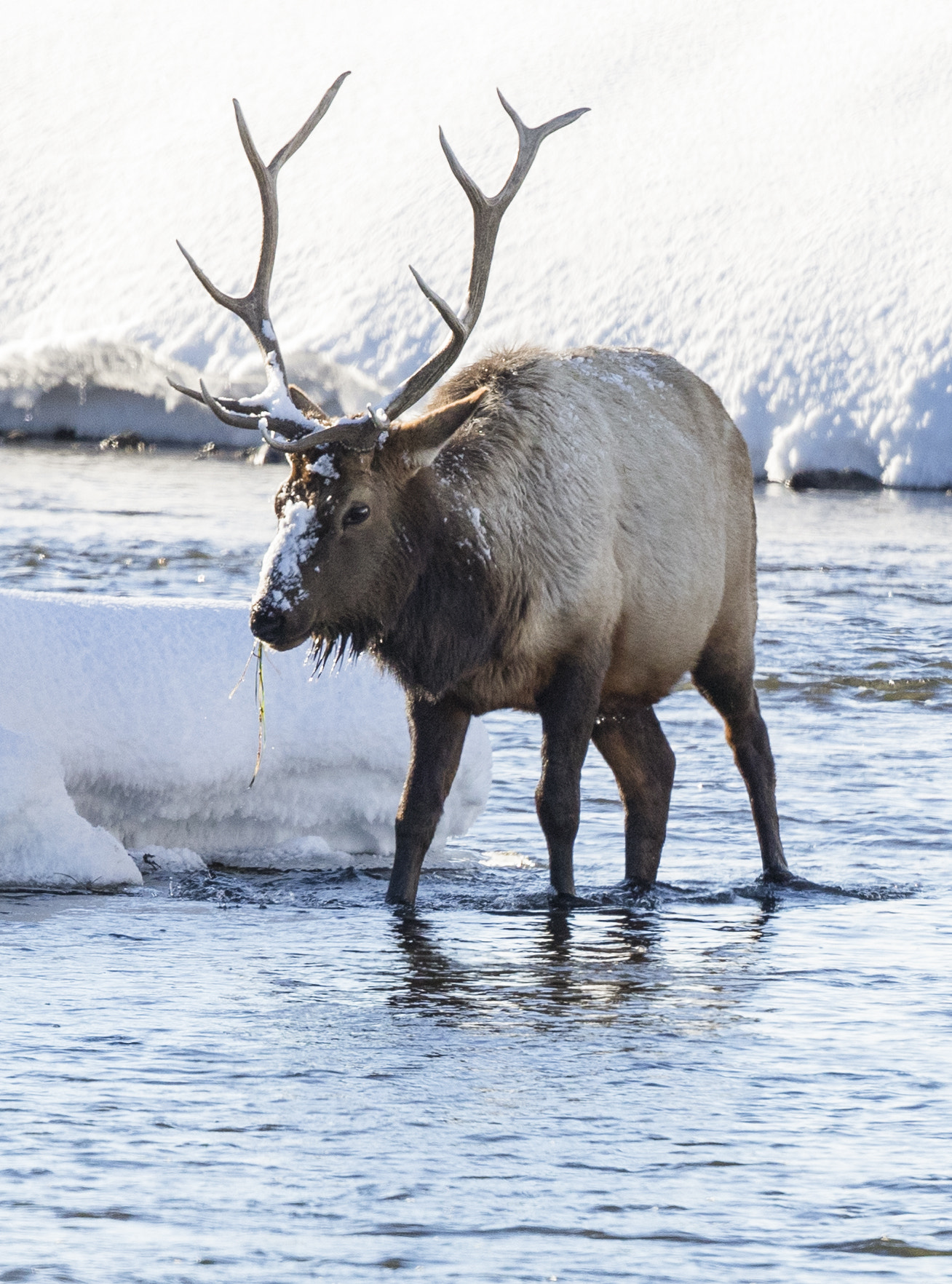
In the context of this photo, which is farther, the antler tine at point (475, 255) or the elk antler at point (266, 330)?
the antler tine at point (475, 255)

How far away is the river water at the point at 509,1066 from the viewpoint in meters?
3.40

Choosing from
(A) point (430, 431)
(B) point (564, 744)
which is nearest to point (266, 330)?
(A) point (430, 431)

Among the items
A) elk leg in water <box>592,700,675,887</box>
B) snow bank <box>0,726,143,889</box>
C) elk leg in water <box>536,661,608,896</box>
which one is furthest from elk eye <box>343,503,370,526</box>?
elk leg in water <box>592,700,675,887</box>

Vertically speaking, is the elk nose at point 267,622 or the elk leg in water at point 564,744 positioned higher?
the elk nose at point 267,622

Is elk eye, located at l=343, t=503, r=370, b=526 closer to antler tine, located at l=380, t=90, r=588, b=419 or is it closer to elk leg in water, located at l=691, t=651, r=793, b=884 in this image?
antler tine, located at l=380, t=90, r=588, b=419

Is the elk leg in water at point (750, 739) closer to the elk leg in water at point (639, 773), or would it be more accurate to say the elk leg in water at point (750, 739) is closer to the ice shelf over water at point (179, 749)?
the elk leg in water at point (639, 773)

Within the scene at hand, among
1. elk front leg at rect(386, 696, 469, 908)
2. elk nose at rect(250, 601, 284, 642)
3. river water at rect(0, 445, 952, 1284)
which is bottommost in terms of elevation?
river water at rect(0, 445, 952, 1284)

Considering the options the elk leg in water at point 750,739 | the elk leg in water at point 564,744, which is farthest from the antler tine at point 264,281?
the elk leg in water at point 750,739

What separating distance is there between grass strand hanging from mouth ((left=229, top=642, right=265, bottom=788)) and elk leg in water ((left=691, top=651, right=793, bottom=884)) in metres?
1.50

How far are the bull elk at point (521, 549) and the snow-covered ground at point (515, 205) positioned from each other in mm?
14196

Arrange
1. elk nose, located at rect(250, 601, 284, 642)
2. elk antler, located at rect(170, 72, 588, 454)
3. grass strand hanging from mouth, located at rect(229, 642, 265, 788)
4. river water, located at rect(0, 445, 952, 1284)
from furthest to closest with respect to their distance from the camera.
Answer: grass strand hanging from mouth, located at rect(229, 642, 265, 788)
elk antler, located at rect(170, 72, 588, 454)
elk nose, located at rect(250, 601, 284, 642)
river water, located at rect(0, 445, 952, 1284)

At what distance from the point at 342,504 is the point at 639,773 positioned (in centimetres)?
177

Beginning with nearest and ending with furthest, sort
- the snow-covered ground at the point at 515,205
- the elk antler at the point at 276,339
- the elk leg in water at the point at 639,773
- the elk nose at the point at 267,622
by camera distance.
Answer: the elk nose at the point at 267,622 → the elk antler at the point at 276,339 → the elk leg in water at the point at 639,773 → the snow-covered ground at the point at 515,205

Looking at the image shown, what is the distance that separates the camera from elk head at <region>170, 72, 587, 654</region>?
5602 mm
